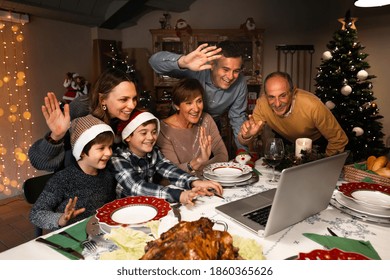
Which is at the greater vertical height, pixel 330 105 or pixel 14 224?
pixel 330 105

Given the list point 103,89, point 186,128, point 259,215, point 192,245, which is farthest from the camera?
point 186,128

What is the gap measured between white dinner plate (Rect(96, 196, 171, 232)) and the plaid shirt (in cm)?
15

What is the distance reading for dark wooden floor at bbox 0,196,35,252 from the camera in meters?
2.20

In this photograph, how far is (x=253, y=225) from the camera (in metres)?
0.84

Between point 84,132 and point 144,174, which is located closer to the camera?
point 84,132

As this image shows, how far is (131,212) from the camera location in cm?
90

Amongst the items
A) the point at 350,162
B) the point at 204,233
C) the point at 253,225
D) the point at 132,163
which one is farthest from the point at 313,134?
the point at 204,233

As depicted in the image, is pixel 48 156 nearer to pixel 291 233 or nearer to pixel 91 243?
pixel 91 243

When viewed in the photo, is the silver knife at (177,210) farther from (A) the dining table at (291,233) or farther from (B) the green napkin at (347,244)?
(B) the green napkin at (347,244)

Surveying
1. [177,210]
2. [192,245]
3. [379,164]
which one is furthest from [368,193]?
[192,245]

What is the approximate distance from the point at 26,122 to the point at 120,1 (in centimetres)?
162

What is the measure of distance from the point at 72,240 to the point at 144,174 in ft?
2.10

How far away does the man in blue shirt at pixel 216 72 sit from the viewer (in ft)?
5.55

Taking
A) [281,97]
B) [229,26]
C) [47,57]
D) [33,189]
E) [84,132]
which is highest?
[229,26]
